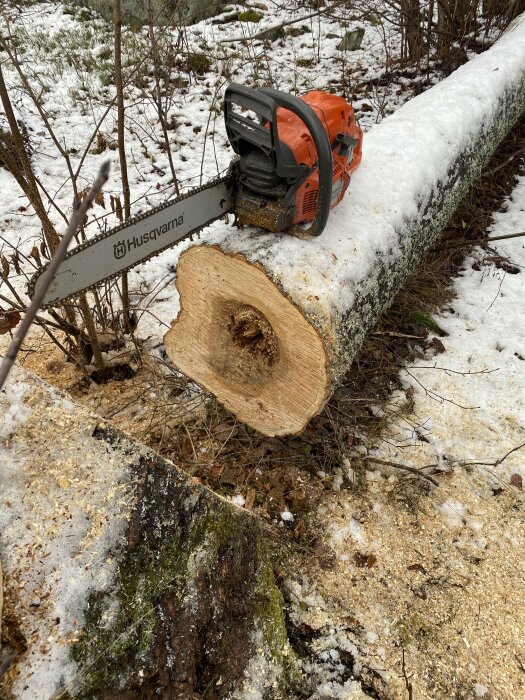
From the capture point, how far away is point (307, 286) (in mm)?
1764

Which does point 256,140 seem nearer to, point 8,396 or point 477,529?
point 8,396

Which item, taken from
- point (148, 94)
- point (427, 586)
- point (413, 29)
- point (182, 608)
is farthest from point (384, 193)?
point (413, 29)

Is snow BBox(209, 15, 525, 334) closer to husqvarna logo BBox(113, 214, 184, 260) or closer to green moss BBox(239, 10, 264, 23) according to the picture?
husqvarna logo BBox(113, 214, 184, 260)

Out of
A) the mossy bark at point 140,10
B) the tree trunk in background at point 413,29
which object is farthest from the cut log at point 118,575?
the mossy bark at point 140,10

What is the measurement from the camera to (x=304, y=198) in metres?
1.84

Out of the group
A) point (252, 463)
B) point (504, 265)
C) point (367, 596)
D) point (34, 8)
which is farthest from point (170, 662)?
point (34, 8)

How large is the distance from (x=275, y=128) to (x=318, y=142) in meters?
0.16

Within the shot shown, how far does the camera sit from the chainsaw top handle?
1.62 metres

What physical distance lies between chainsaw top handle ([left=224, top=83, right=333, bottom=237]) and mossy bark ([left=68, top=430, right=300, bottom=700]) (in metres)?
1.11

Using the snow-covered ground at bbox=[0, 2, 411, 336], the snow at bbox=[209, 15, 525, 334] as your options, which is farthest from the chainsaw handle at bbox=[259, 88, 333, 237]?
the snow-covered ground at bbox=[0, 2, 411, 336]

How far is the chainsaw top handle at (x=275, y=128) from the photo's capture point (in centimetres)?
162

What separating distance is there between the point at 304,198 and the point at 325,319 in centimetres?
49

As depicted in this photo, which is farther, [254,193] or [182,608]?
→ [254,193]

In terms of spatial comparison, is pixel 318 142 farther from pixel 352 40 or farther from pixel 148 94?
pixel 352 40
